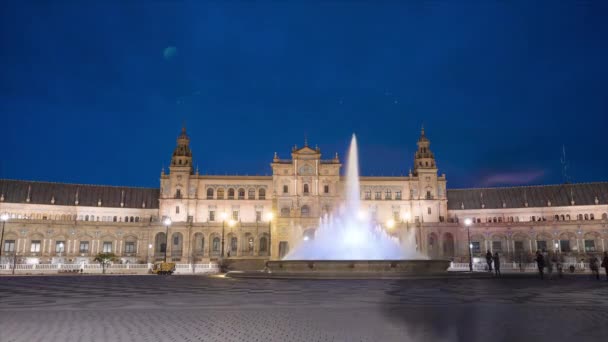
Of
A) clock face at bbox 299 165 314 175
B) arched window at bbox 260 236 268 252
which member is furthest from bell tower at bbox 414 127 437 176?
arched window at bbox 260 236 268 252

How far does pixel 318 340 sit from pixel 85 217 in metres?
83.1

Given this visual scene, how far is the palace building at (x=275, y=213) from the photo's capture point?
75.3 m

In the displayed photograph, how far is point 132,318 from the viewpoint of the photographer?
12.4 m

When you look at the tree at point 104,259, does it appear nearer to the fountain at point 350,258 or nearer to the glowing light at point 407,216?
the fountain at point 350,258

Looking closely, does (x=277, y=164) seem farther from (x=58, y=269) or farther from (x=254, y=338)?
(x=254, y=338)

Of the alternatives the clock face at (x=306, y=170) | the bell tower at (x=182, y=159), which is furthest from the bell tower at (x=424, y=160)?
the bell tower at (x=182, y=159)

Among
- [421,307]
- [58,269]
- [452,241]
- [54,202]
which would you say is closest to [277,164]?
[452,241]

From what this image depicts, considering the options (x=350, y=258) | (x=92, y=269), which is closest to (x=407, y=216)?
(x=350, y=258)

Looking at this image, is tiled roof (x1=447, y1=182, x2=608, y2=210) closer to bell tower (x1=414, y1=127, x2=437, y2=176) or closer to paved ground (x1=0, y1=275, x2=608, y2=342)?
bell tower (x1=414, y1=127, x2=437, y2=176)

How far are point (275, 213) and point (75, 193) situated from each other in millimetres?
35164

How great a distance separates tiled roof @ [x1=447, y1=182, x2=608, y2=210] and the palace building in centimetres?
17

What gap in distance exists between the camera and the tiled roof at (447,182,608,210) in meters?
83.5

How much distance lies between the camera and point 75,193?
84.2 meters

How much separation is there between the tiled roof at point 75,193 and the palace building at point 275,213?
0.17 m
